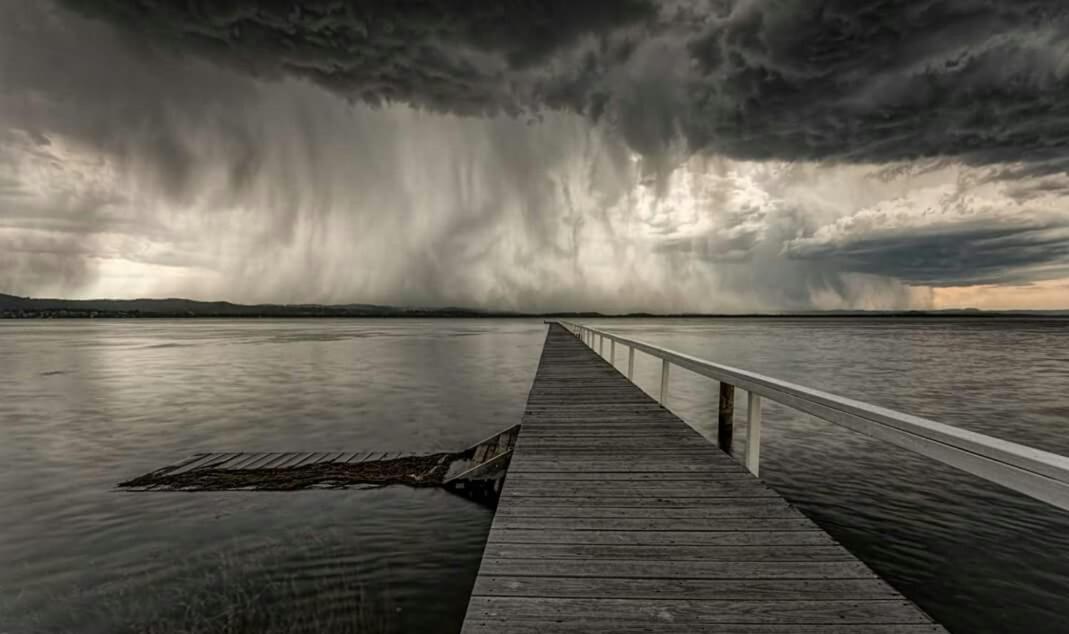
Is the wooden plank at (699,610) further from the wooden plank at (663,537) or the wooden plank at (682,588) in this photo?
the wooden plank at (663,537)

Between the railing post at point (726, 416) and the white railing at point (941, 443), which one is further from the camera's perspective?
the railing post at point (726, 416)

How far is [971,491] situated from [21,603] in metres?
13.8

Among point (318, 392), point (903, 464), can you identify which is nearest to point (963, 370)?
point (903, 464)

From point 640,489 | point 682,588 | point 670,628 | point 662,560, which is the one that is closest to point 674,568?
point 662,560

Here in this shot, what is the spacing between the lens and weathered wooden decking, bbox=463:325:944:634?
8.44 ft

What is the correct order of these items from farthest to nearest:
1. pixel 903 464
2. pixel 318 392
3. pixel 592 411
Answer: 1. pixel 318 392
2. pixel 903 464
3. pixel 592 411

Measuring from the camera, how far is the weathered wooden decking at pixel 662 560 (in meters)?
2.57

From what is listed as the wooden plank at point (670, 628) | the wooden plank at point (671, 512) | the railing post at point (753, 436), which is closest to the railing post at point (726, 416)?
the railing post at point (753, 436)

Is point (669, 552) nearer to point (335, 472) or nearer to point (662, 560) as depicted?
point (662, 560)

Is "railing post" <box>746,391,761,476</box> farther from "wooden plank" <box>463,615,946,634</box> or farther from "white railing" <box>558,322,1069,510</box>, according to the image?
"wooden plank" <box>463,615,946,634</box>

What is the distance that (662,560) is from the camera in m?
3.21

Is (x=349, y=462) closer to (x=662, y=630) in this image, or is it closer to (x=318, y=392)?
(x=662, y=630)

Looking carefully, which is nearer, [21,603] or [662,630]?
[662,630]

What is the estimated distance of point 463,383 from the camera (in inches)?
1029
